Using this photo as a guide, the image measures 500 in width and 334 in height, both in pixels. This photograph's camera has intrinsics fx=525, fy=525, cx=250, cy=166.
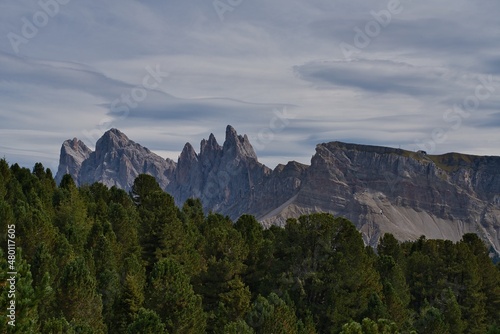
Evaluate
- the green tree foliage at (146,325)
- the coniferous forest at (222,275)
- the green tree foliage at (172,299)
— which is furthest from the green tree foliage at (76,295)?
the green tree foliage at (146,325)

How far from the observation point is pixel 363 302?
5288 centimetres

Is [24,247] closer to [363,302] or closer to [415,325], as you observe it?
[363,302]

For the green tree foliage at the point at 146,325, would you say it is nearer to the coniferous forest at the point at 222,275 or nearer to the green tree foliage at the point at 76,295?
the coniferous forest at the point at 222,275

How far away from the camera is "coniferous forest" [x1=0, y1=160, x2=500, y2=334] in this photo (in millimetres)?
35438

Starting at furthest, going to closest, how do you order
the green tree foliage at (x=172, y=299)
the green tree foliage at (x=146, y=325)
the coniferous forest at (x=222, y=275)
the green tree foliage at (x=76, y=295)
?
1. the green tree foliage at (x=172, y=299)
2. the coniferous forest at (x=222, y=275)
3. the green tree foliage at (x=76, y=295)
4. the green tree foliage at (x=146, y=325)

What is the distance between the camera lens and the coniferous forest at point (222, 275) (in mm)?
35438

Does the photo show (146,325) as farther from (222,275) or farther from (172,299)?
(222,275)

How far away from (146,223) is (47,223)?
1228cm

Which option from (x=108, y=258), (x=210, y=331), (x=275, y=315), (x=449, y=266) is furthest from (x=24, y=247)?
(x=449, y=266)

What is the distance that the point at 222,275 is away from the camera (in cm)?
4959

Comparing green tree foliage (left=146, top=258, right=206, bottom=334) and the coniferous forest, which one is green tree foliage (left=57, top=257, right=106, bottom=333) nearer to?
the coniferous forest

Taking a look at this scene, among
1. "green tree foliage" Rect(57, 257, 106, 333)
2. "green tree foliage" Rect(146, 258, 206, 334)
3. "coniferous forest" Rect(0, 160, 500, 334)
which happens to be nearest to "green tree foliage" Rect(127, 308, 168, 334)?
"coniferous forest" Rect(0, 160, 500, 334)

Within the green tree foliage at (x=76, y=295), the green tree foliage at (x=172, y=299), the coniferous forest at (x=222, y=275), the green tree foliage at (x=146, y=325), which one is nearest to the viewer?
the green tree foliage at (x=146, y=325)

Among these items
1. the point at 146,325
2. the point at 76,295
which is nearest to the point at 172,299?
the point at 76,295
